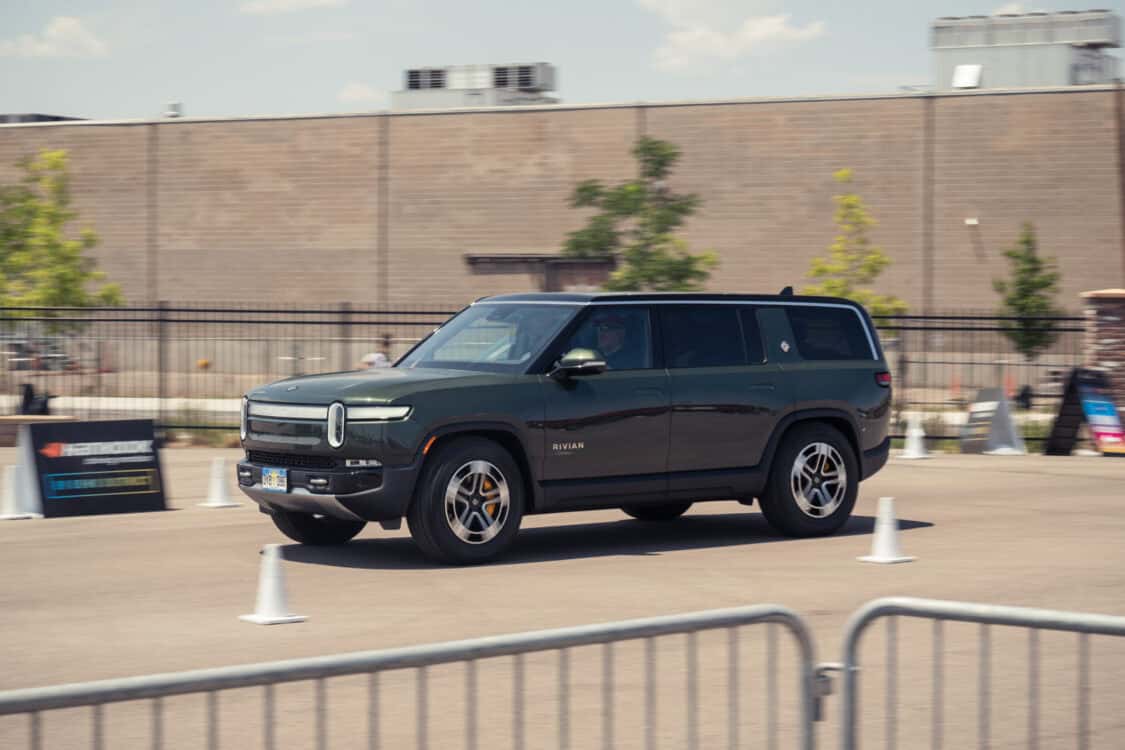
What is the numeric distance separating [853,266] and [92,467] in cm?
2926

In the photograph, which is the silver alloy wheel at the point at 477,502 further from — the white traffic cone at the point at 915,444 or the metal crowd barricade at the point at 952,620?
the white traffic cone at the point at 915,444

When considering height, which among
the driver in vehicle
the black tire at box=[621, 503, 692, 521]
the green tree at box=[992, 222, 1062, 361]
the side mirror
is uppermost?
the green tree at box=[992, 222, 1062, 361]

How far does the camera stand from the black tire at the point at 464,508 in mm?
10836

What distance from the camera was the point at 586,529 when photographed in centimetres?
1355

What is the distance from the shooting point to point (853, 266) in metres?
40.8

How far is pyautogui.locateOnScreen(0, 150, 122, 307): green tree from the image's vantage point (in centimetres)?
3603

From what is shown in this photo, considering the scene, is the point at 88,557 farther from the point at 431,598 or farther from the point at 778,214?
the point at 778,214

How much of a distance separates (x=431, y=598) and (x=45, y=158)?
101 ft

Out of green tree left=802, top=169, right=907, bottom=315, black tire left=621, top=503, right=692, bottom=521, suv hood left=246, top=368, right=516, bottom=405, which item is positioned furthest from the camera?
green tree left=802, top=169, right=907, bottom=315

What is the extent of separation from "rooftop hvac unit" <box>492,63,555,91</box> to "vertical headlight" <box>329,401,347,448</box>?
1742 inches

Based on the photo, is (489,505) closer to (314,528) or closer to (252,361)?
(314,528)

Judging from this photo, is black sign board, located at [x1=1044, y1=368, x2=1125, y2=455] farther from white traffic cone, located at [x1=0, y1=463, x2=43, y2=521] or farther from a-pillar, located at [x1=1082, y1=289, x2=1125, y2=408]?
white traffic cone, located at [x1=0, y1=463, x2=43, y2=521]

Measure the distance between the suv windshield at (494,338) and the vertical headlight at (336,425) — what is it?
127 cm

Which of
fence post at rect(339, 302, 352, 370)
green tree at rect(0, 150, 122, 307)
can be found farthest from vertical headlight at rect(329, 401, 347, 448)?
green tree at rect(0, 150, 122, 307)
